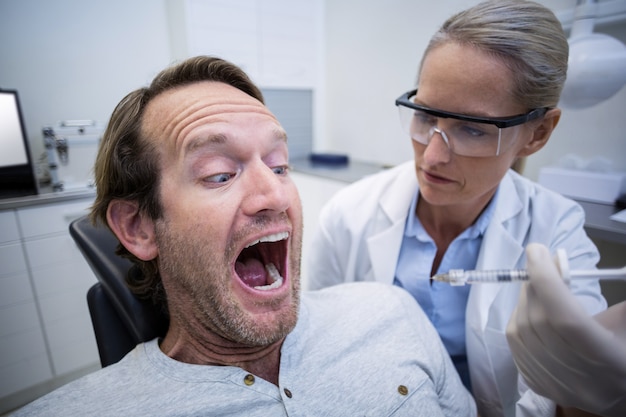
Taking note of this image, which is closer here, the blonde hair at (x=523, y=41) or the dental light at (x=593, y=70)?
the blonde hair at (x=523, y=41)

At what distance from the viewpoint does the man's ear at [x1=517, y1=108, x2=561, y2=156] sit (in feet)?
3.10

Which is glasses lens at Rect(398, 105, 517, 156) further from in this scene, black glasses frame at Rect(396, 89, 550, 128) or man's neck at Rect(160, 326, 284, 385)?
man's neck at Rect(160, 326, 284, 385)

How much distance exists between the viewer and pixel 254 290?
31.0 inches

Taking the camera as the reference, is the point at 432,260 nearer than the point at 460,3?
Yes

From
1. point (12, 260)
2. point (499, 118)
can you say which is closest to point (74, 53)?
point (12, 260)

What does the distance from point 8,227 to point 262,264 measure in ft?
2.46

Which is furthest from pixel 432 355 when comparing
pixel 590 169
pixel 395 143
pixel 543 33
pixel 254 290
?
pixel 395 143

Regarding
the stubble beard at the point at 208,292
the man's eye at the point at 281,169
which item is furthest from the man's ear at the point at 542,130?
the stubble beard at the point at 208,292

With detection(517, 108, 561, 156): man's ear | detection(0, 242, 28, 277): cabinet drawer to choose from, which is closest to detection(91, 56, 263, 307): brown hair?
detection(0, 242, 28, 277): cabinet drawer

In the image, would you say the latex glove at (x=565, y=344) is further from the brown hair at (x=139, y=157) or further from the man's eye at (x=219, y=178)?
the brown hair at (x=139, y=157)

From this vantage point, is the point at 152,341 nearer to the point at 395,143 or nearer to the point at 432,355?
the point at 432,355

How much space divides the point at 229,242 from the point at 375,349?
1.60ft

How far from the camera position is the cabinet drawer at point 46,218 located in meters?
1.01

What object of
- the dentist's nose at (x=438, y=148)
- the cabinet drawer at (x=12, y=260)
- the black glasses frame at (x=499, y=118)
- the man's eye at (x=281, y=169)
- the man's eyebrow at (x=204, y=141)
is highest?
the black glasses frame at (x=499, y=118)
